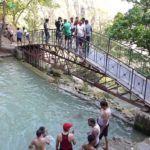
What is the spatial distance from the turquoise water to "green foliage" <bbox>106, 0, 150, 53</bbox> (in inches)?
171

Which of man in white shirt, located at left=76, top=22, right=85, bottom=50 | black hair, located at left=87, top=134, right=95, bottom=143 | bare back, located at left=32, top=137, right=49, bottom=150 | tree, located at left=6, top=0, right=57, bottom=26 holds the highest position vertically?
tree, located at left=6, top=0, right=57, bottom=26

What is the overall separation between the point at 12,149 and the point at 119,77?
622 centimetres

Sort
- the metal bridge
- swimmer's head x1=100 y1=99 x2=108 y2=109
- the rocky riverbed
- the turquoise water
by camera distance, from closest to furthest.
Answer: swimmer's head x1=100 y1=99 x2=108 y2=109, the rocky riverbed, the turquoise water, the metal bridge

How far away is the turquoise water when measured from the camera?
13.8 metres

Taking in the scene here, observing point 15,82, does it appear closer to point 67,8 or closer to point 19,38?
point 19,38

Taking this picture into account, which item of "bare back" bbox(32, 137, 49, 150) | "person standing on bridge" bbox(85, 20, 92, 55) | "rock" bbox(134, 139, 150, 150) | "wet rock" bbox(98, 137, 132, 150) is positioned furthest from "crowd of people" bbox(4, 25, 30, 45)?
"bare back" bbox(32, 137, 49, 150)

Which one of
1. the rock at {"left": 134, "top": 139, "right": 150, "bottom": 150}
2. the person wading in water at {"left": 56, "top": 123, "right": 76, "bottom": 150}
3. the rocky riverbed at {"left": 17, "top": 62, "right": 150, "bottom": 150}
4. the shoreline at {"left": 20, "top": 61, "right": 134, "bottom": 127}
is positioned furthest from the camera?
the shoreline at {"left": 20, "top": 61, "right": 134, "bottom": 127}

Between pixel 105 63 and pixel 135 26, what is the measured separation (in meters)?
3.15

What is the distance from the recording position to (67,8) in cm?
5275

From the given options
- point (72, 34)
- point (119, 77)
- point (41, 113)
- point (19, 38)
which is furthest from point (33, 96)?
point (19, 38)

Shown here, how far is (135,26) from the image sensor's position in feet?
61.2

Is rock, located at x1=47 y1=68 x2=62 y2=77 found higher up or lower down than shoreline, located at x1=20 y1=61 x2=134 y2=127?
higher up

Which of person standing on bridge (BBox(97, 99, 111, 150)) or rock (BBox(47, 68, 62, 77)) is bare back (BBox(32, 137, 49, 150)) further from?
rock (BBox(47, 68, 62, 77))

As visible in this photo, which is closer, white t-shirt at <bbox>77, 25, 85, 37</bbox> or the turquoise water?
the turquoise water
